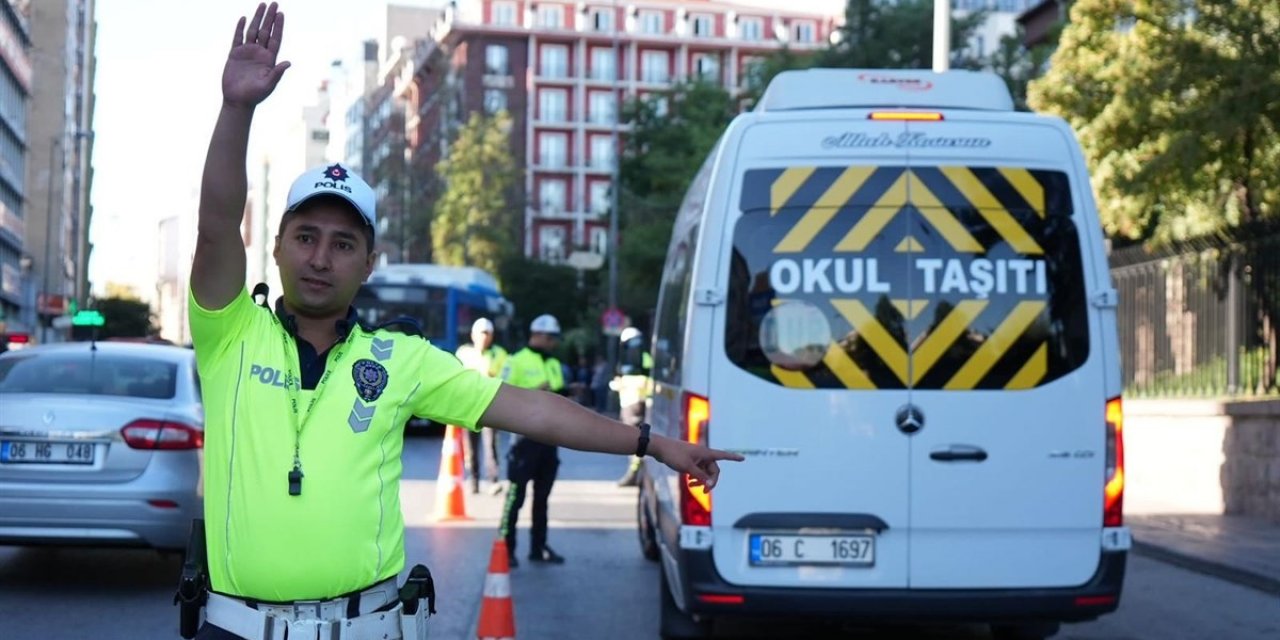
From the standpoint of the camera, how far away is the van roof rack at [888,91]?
8094mm

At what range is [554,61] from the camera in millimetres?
105125

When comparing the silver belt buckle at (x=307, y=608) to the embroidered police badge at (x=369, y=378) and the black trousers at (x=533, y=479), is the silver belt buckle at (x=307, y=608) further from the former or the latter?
the black trousers at (x=533, y=479)

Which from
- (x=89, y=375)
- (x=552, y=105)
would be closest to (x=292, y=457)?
(x=89, y=375)

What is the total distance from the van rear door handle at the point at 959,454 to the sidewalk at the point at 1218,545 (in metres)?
4.72

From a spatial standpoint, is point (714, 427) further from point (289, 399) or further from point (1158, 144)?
point (1158, 144)

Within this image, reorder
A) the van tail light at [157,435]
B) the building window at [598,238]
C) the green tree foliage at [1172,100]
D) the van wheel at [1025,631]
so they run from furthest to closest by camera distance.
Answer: the building window at [598,238] → the green tree foliage at [1172,100] → the van tail light at [157,435] → the van wheel at [1025,631]

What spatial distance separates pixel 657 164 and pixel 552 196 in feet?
176

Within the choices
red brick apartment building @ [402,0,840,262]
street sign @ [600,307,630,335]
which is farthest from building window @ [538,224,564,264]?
street sign @ [600,307,630,335]

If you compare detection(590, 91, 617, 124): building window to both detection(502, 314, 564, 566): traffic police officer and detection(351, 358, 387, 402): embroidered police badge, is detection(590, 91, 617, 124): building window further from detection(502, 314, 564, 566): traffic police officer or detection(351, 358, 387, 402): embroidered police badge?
detection(351, 358, 387, 402): embroidered police badge

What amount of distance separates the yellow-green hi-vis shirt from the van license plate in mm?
3938

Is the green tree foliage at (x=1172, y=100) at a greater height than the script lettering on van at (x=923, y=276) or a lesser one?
greater

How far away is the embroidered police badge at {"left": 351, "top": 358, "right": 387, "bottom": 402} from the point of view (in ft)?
11.5

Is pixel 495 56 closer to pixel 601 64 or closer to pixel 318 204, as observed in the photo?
pixel 601 64

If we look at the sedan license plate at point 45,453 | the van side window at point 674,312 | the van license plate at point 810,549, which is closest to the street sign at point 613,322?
the van side window at point 674,312
